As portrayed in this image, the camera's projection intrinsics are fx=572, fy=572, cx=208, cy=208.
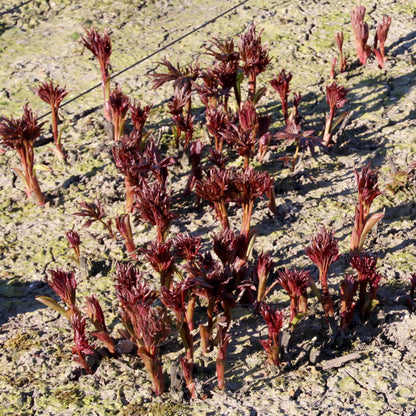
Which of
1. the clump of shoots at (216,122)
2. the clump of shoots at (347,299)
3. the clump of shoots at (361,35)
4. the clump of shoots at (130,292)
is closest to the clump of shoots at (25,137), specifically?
the clump of shoots at (216,122)

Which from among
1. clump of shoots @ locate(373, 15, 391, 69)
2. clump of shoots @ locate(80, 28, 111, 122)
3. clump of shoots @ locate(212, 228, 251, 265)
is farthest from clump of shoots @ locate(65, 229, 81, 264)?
clump of shoots @ locate(373, 15, 391, 69)

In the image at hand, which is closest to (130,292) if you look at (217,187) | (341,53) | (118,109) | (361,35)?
(217,187)

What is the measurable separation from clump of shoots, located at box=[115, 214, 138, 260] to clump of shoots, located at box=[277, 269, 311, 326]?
1.35 meters

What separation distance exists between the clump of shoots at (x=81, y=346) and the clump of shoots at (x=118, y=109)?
253 cm

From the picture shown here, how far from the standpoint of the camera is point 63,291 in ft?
12.9

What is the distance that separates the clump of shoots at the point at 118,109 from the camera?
5707 mm

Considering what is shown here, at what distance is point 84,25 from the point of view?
27.4 ft

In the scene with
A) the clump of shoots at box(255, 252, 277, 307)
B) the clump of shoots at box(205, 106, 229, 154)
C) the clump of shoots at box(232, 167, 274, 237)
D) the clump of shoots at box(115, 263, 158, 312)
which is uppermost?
the clump of shoots at box(205, 106, 229, 154)

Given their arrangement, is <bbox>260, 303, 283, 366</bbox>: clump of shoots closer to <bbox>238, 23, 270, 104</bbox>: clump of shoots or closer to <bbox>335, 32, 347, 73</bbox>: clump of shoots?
<bbox>238, 23, 270, 104</bbox>: clump of shoots

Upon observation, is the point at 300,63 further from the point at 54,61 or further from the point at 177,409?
the point at 177,409

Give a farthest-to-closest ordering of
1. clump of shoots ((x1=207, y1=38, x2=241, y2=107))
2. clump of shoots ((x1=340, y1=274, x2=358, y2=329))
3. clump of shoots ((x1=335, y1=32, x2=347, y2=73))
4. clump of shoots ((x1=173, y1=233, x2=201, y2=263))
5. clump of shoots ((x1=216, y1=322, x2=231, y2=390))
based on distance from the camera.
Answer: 1. clump of shoots ((x1=335, y1=32, x2=347, y2=73))
2. clump of shoots ((x1=207, y1=38, x2=241, y2=107))
3. clump of shoots ((x1=173, y1=233, x2=201, y2=263))
4. clump of shoots ((x1=340, y1=274, x2=358, y2=329))
5. clump of shoots ((x1=216, y1=322, x2=231, y2=390))

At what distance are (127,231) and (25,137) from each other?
1319 mm

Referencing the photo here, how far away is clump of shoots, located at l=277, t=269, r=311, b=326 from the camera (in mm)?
3741

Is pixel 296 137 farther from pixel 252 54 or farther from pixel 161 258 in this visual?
pixel 161 258
